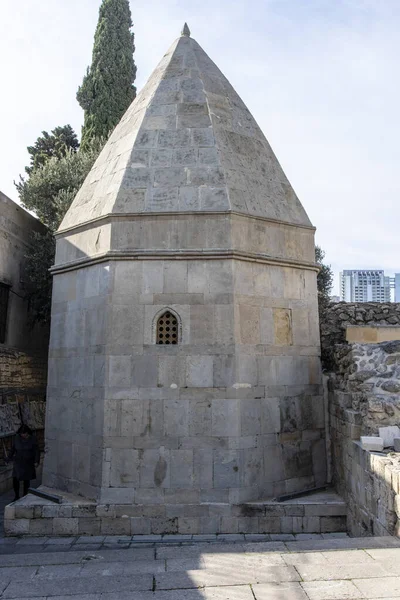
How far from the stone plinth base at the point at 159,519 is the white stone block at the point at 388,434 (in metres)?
1.48

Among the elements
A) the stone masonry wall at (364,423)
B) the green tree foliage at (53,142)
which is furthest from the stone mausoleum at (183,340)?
the green tree foliage at (53,142)

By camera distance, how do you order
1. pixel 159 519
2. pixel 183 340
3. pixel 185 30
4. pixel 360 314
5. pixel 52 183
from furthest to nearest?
pixel 52 183 → pixel 360 314 → pixel 185 30 → pixel 183 340 → pixel 159 519

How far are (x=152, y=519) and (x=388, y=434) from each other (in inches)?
137

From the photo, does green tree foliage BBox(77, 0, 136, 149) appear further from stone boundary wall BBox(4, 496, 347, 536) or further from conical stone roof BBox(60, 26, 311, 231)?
stone boundary wall BBox(4, 496, 347, 536)

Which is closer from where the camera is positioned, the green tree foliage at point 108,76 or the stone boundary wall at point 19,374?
the stone boundary wall at point 19,374

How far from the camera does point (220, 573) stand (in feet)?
13.7

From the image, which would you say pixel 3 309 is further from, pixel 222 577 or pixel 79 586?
pixel 222 577

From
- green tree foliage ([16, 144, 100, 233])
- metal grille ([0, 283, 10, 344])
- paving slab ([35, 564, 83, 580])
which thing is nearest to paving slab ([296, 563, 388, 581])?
paving slab ([35, 564, 83, 580])

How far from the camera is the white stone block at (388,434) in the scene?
6.46m

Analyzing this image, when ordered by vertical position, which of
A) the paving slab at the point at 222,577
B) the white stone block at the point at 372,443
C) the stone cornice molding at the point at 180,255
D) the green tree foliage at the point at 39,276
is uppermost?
the green tree foliage at the point at 39,276

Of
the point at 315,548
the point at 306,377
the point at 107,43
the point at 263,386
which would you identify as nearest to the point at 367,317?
the point at 306,377

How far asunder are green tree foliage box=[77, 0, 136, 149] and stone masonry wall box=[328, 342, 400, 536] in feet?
46.1

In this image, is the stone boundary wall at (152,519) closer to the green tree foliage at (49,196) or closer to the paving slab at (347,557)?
the paving slab at (347,557)

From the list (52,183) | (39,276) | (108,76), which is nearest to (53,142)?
(108,76)
